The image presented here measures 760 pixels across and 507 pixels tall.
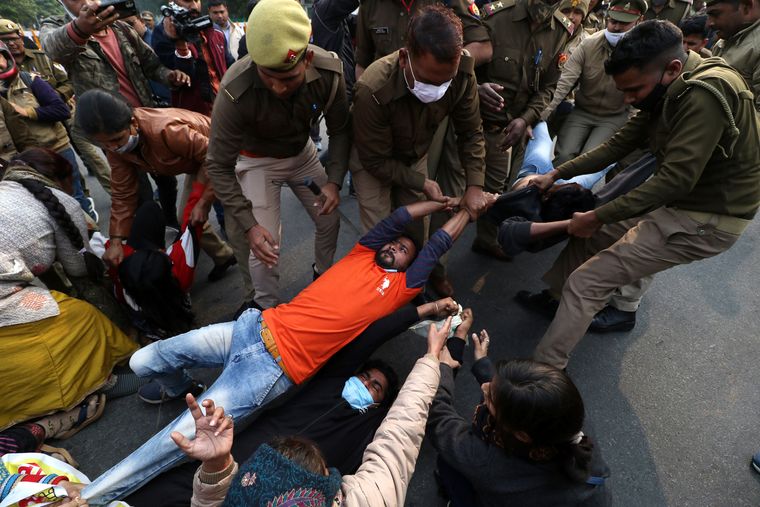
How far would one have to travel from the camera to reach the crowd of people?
1343 mm

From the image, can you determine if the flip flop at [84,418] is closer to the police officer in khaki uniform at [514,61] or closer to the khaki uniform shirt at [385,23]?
the khaki uniform shirt at [385,23]

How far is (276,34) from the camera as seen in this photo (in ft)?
5.82

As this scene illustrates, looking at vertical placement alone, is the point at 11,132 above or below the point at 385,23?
below

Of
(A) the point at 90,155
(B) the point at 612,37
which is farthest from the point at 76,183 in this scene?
(B) the point at 612,37

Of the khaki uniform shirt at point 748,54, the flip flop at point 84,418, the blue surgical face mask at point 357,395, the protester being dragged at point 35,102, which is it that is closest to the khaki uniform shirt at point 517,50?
the khaki uniform shirt at point 748,54

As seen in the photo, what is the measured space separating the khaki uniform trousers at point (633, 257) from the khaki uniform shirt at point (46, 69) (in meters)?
4.58

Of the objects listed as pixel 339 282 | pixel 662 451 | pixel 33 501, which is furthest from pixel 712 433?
pixel 33 501

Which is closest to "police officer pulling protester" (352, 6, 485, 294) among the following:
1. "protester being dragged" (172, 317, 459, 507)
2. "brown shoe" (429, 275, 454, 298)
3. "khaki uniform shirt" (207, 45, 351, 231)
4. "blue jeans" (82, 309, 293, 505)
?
"khaki uniform shirt" (207, 45, 351, 231)

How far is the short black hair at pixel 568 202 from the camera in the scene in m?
2.38

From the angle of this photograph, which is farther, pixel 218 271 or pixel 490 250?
pixel 490 250

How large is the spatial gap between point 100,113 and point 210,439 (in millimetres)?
1873

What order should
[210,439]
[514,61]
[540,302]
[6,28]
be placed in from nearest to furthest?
[210,439], [514,61], [540,302], [6,28]

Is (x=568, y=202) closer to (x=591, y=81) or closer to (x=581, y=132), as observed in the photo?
(x=581, y=132)

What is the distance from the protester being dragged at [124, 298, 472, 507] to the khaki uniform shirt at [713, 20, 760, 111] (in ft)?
9.04
